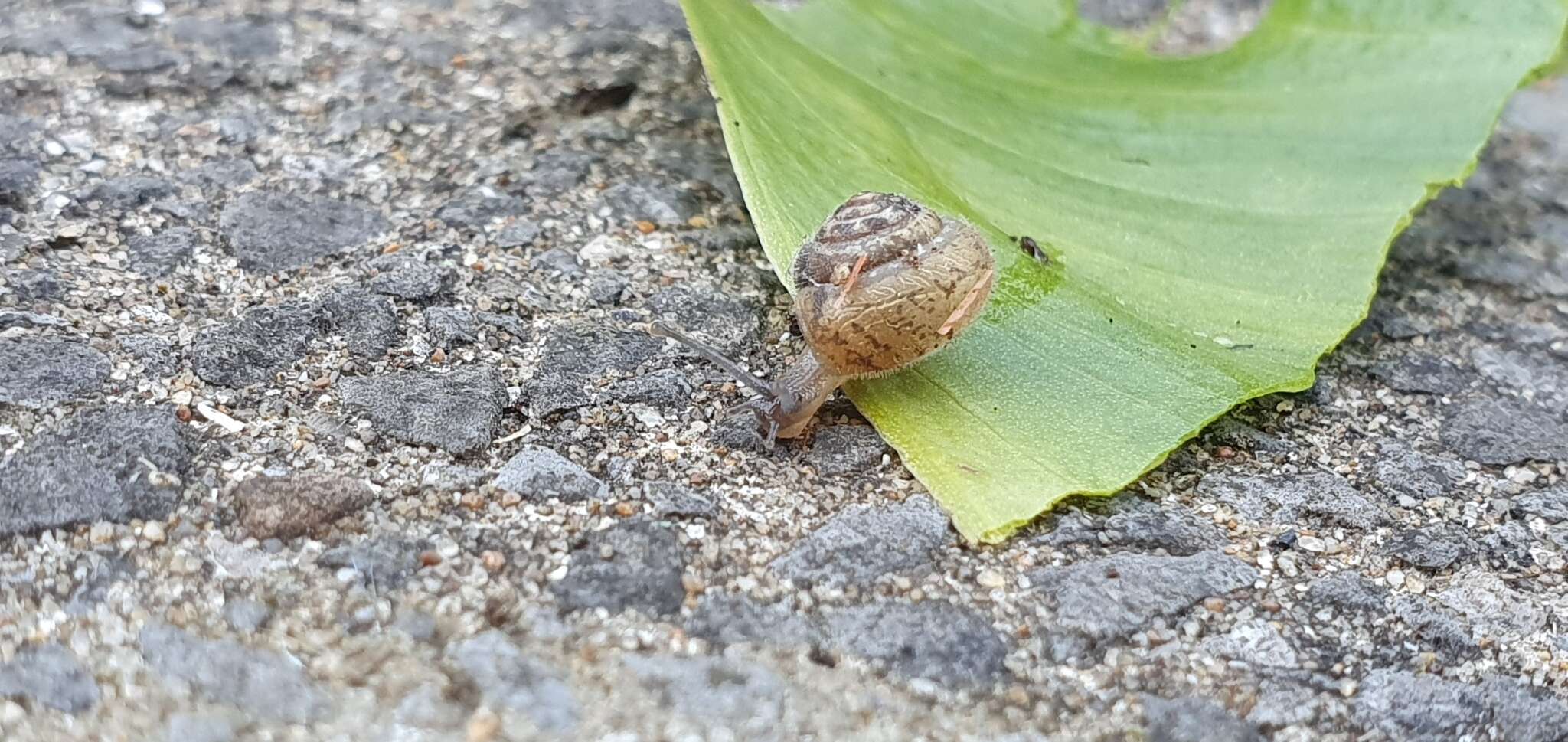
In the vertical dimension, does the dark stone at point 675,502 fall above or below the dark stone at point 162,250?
above

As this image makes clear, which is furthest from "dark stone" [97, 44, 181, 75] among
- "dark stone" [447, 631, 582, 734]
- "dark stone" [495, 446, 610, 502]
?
"dark stone" [447, 631, 582, 734]

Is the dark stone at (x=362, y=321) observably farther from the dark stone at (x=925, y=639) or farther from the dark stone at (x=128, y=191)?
the dark stone at (x=925, y=639)

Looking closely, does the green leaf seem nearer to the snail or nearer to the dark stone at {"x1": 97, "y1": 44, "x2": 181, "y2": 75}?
the snail

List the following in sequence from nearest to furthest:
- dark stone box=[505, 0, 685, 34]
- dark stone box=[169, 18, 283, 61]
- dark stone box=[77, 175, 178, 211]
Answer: dark stone box=[77, 175, 178, 211], dark stone box=[169, 18, 283, 61], dark stone box=[505, 0, 685, 34]

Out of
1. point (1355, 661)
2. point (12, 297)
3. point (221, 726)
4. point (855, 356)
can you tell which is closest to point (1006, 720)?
point (1355, 661)

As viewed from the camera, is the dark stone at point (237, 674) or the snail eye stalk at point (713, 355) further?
the snail eye stalk at point (713, 355)

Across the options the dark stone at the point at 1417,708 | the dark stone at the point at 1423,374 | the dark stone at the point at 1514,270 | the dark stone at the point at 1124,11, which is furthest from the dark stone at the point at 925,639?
the dark stone at the point at 1124,11
